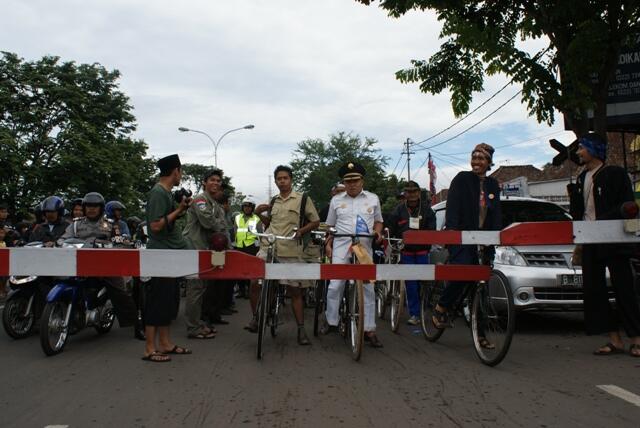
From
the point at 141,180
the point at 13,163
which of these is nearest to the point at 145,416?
the point at 13,163

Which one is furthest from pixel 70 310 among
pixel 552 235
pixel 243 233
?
pixel 243 233

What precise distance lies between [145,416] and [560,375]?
10.1 ft

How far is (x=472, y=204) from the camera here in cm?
544

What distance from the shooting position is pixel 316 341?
619cm

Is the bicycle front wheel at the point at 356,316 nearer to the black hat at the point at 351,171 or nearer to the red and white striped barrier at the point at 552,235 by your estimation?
the red and white striped barrier at the point at 552,235

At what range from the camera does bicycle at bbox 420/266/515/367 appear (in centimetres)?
455

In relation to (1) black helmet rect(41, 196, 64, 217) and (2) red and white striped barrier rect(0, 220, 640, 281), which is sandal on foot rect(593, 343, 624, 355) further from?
(1) black helmet rect(41, 196, 64, 217)

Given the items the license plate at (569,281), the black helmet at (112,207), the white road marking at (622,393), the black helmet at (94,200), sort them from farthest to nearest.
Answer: the black helmet at (112,207) < the black helmet at (94,200) < the license plate at (569,281) < the white road marking at (622,393)

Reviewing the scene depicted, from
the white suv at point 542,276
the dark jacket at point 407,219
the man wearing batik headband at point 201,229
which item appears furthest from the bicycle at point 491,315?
the man wearing batik headband at point 201,229

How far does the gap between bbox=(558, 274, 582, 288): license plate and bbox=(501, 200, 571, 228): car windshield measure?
1.49 meters

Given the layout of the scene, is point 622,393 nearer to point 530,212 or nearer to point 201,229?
point 530,212

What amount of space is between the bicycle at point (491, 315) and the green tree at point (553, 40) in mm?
3843

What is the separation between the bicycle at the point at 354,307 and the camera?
5.04 metres

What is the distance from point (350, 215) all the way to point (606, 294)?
8.32 ft
